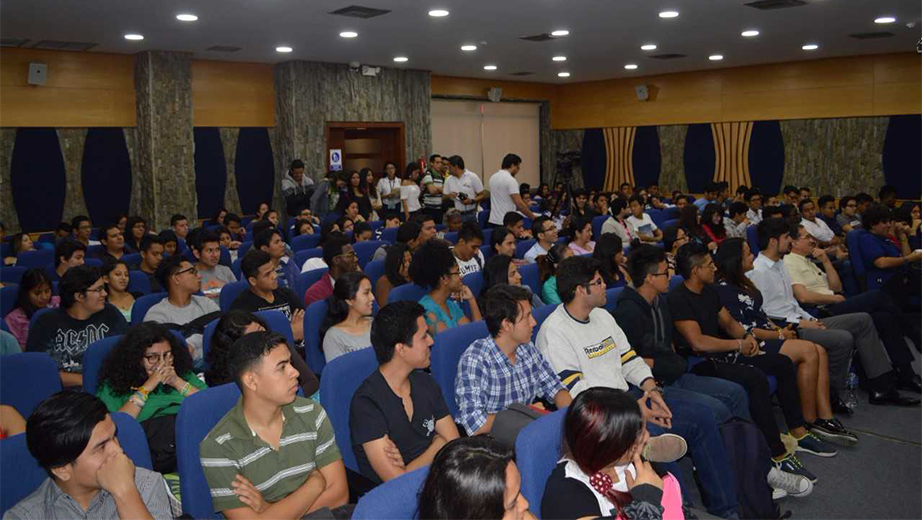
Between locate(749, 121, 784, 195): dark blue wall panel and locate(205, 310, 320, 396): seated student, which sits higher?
locate(749, 121, 784, 195): dark blue wall panel

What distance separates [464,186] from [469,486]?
8.89 meters

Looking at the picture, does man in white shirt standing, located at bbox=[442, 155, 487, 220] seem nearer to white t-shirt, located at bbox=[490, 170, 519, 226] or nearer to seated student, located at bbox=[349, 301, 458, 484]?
white t-shirt, located at bbox=[490, 170, 519, 226]

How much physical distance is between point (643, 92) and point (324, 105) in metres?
7.28

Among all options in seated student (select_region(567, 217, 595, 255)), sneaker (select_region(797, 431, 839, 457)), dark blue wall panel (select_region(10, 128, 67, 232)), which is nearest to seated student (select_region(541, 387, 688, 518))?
sneaker (select_region(797, 431, 839, 457))

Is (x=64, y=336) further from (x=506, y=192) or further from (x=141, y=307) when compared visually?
(x=506, y=192)

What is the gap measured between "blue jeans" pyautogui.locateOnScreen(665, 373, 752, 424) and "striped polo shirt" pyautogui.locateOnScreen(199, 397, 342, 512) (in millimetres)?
2025

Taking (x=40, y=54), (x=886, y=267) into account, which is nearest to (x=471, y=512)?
(x=886, y=267)

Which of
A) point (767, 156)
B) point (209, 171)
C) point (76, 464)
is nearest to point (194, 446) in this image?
point (76, 464)

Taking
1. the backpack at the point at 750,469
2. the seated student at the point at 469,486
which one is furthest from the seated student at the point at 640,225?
the seated student at the point at 469,486

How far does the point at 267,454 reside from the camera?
257cm

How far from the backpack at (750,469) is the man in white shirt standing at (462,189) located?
22.1ft

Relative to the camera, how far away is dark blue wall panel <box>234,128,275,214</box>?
495 inches

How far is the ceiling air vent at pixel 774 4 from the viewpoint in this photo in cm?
809

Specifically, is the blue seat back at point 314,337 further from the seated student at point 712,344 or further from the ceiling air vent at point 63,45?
the ceiling air vent at point 63,45
